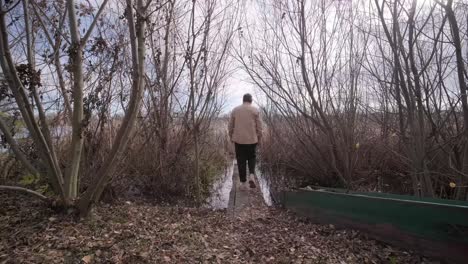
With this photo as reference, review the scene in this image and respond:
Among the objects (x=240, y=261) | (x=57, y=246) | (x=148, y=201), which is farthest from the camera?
(x=148, y=201)

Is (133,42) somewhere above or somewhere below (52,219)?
above

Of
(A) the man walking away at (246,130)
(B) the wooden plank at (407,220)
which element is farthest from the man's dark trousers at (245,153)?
(B) the wooden plank at (407,220)

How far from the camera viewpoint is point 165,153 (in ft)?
15.9

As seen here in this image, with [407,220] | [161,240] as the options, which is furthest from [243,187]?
[407,220]

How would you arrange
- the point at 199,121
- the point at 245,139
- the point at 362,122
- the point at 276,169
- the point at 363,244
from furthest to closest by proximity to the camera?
the point at 276,169 → the point at 362,122 → the point at 245,139 → the point at 199,121 → the point at 363,244

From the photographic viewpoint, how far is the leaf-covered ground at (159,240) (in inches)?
89.9

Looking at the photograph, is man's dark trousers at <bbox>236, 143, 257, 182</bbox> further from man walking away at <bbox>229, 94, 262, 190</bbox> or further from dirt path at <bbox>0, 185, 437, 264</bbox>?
dirt path at <bbox>0, 185, 437, 264</bbox>

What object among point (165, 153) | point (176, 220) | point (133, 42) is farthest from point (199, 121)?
point (133, 42)

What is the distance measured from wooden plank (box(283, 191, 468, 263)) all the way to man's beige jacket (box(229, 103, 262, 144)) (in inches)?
85.7

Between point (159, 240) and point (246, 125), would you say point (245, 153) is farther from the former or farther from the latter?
point (159, 240)

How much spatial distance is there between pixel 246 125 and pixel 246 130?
9 cm

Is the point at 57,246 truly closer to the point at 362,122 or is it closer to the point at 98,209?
the point at 98,209

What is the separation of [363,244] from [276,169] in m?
5.40

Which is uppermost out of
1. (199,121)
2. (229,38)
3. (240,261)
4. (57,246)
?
(229,38)
